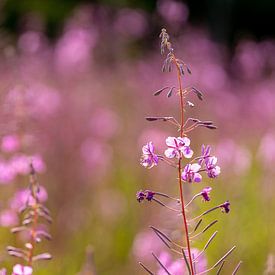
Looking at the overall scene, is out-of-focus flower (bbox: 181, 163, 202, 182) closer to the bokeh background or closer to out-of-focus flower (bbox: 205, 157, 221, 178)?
out-of-focus flower (bbox: 205, 157, 221, 178)

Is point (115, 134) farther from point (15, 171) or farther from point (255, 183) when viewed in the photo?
point (15, 171)

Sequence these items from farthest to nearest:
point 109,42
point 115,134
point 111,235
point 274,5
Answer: point 274,5 → point 109,42 → point 115,134 → point 111,235

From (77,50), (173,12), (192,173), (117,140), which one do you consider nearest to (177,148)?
(192,173)

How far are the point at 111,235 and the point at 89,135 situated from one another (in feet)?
7.93

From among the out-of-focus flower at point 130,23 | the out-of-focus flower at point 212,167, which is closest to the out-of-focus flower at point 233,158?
the out-of-focus flower at point 130,23

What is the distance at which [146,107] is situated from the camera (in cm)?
852

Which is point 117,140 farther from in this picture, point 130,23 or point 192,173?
point 192,173

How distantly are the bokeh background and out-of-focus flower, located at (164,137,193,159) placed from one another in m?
0.49

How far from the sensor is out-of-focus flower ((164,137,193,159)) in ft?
6.22

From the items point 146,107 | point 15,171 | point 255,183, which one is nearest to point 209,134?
point 146,107

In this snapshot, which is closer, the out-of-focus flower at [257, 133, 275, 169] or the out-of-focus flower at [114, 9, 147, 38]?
the out-of-focus flower at [257, 133, 275, 169]

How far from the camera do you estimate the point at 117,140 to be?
26.1ft

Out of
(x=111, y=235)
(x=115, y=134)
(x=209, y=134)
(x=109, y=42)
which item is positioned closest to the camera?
(x=111, y=235)

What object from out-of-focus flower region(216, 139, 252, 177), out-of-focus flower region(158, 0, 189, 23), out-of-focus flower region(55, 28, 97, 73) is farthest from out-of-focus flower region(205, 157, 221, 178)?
out-of-focus flower region(55, 28, 97, 73)
